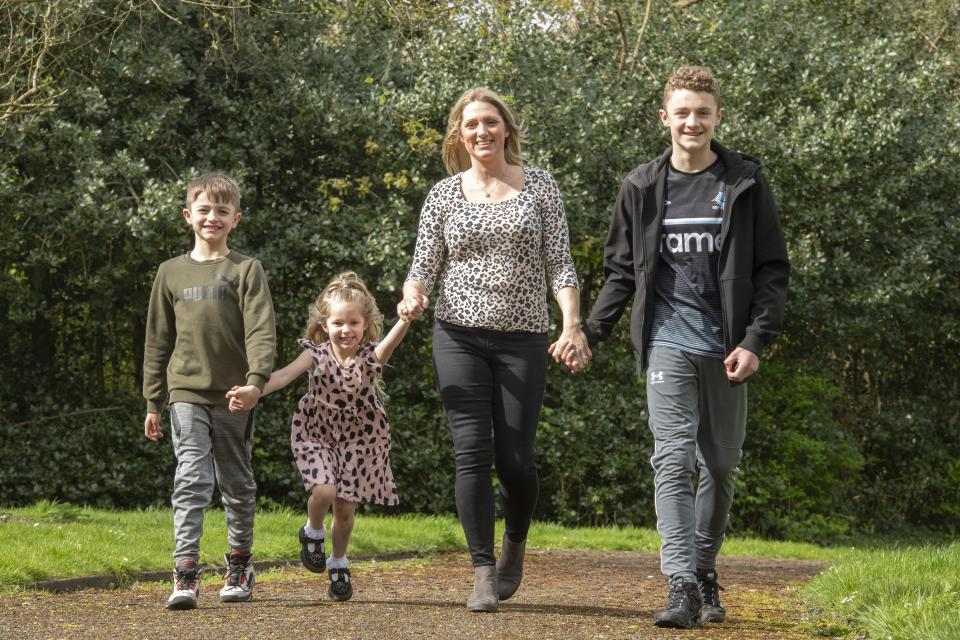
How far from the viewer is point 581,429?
44.5ft

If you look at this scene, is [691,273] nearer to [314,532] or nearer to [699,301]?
[699,301]

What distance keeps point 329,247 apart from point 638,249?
26.1 ft

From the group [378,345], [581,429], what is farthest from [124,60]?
[378,345]

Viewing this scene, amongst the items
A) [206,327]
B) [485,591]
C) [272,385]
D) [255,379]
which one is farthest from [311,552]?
[206,327]

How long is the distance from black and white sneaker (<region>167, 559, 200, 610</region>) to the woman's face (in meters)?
2.21

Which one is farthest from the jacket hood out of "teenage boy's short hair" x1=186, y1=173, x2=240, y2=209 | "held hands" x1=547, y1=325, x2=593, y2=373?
"teenage boy's short hair" x1=186, y1=173, x2=240, y2=209

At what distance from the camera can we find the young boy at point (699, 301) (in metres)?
5.18

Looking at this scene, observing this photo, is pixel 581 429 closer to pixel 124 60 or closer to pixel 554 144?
pixel 554 144

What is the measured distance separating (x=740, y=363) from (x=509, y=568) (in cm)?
143

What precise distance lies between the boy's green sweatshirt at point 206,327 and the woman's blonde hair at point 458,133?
1.05 metres

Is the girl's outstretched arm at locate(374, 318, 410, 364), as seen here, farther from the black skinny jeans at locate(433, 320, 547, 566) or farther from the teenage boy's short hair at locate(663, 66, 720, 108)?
the teenage boy's short hair at locate(663, 66, 720, 108)

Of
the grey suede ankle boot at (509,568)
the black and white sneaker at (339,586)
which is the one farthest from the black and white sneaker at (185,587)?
the grey suede ankle boot at (509,568)

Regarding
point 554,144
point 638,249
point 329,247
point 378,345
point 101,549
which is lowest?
point 101,549

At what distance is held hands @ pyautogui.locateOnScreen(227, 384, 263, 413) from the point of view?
5590 millimetres
